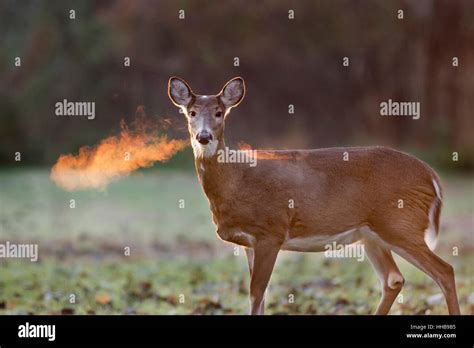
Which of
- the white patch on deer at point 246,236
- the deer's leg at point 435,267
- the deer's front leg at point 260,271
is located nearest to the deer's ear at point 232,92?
the white patch on deer at point 246,236

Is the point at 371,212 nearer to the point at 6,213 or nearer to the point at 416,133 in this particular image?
the point at 6,213

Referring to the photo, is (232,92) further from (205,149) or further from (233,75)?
(233,75)

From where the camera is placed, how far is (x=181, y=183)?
87.7ft

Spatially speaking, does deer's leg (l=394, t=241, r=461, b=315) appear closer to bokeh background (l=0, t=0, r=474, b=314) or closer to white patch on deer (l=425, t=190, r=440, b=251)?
white patch on deer (l=425, t=190, r=440, b=251)

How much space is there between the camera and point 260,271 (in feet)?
31.0

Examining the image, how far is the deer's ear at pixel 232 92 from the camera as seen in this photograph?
9711mm

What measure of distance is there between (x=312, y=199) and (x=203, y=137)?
4.25 ft

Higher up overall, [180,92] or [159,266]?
[180,92]

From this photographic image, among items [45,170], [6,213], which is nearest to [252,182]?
[6,213]

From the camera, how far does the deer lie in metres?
9.50

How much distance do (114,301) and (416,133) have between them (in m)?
23.5

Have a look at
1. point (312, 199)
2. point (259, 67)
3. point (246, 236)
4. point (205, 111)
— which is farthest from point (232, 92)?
point (259, 67)

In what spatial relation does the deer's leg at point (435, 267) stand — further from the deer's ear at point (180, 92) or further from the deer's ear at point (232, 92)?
the deer's ear at point (180, 92)

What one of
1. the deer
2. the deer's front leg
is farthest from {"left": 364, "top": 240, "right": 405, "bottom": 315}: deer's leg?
the deer's front leg
